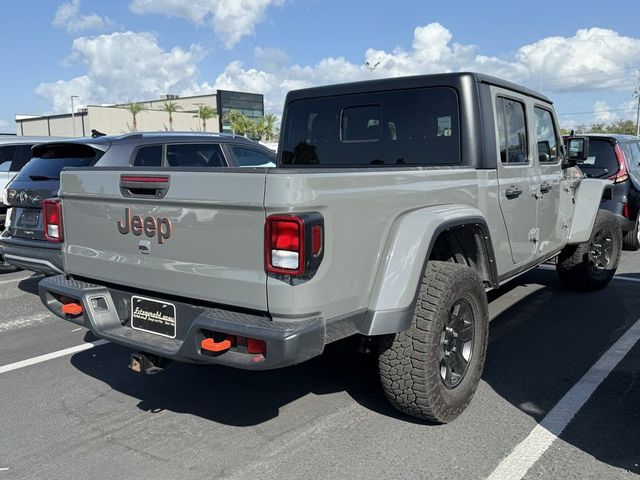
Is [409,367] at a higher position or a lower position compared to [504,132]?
lower

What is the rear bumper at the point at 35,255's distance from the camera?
573cm

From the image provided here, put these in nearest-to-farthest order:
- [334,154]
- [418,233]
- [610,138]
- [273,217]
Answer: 1. [273,217]
2. [418,233]
3. [334,154]
4. [610,138]

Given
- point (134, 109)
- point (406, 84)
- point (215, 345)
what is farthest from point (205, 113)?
point (215, 345)

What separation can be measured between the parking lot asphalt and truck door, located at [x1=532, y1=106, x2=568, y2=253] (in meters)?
0.88

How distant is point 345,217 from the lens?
9.08 ft

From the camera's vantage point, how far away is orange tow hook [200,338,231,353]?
109 inches

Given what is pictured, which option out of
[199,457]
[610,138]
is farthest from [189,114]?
[199,457]

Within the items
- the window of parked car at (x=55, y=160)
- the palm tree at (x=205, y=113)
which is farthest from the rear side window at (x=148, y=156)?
the palm tree at (x=205, y=113)

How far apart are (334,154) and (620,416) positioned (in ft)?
8.94

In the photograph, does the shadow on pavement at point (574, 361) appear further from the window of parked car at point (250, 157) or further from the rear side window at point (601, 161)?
the window of parked car at point (250, 157)

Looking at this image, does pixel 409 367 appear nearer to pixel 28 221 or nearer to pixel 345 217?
pixel 345 217

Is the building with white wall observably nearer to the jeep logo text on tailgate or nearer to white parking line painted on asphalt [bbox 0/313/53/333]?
white parking line painted on asphalt [bbox 0/313/53/333]

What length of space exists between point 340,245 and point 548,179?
9.76ft

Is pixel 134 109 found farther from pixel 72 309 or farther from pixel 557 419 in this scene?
pixel 557 419
